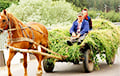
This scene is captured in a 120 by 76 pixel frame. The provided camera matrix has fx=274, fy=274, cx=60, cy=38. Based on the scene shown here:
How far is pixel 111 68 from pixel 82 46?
2151 millimetres

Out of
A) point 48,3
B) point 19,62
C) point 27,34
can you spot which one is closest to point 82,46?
point 27,34

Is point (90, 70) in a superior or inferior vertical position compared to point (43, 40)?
inferior

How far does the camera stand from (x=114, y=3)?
8319 centimetres

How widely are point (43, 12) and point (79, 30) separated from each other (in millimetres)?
26755

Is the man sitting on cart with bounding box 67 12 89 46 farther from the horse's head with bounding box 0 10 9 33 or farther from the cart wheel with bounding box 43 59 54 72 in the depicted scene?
the horse's head with bounding box 0 10 9 33

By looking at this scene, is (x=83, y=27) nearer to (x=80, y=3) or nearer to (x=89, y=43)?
(x=89, y=43)

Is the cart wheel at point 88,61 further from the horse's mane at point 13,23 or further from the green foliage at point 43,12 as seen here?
the green foliage at point 43,12

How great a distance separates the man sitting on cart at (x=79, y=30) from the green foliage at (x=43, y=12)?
80.1 feet

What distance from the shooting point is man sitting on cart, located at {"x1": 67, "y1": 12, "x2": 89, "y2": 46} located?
28.4ft

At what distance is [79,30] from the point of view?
926 centimetres

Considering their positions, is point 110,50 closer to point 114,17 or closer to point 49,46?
point 49,46

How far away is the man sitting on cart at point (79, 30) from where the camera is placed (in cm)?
866

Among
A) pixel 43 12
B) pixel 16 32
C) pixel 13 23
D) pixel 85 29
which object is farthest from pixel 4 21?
pixel 43 12

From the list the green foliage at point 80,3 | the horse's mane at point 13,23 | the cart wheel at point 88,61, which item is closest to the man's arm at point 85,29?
the cart wheel at point 88,61
